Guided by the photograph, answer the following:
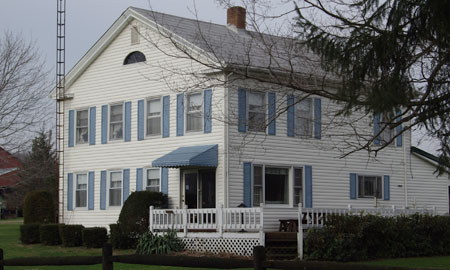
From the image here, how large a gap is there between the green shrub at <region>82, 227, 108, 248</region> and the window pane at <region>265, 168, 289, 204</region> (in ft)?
18.2

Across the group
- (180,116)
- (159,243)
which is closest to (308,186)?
(180,116)

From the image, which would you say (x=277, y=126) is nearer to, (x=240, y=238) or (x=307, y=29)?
(x=240, y=238)

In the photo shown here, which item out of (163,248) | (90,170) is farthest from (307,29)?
(90,170)

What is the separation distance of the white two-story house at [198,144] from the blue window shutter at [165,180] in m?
0.04

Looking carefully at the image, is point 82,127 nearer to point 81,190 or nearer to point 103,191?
point 81,190

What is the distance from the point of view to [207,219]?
69.7 ft

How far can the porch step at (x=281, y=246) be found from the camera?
20.0m

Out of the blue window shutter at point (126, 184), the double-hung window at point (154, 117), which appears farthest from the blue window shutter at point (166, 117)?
the blue window shutter at point (126, 184)

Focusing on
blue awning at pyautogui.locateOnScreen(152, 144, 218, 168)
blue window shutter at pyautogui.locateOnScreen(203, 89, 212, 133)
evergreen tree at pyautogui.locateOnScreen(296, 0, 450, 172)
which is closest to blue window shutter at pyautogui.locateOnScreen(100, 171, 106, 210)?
blue awning at pyautogui.locateOnScreen(152, 144, 218, 168)

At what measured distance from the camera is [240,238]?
67.6ft

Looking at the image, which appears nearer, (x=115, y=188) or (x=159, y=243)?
(x=159, y=243)

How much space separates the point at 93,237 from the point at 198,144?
4637mm

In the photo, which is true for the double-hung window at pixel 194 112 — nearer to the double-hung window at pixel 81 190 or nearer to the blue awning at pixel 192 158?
the blue awning at pixel 192 158

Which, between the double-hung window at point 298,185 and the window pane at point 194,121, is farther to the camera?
the double-hung window at point 298,185
